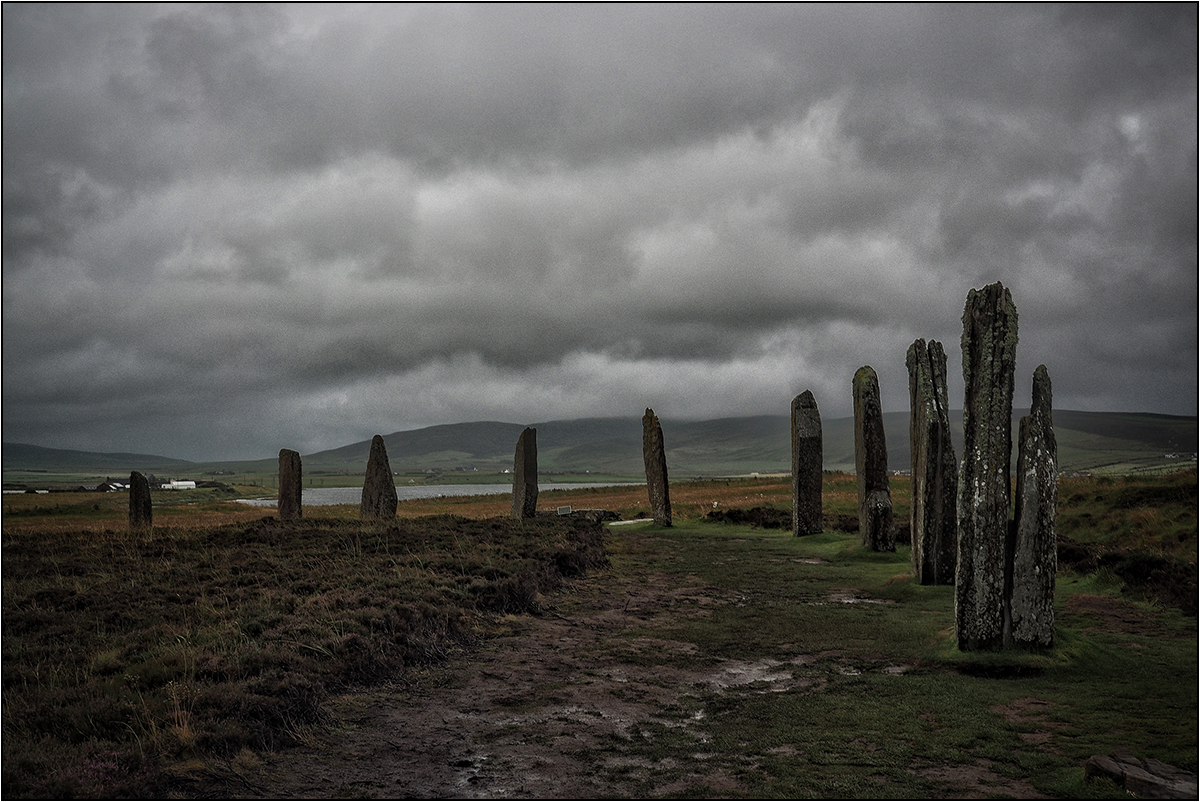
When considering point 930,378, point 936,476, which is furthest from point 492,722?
point 930,378

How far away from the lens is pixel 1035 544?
11156 millimetres

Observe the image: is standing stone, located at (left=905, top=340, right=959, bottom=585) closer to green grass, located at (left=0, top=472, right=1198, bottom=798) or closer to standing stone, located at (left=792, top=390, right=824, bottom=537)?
green grass, located at (left=0, top=472, right=1198, bottom=798)

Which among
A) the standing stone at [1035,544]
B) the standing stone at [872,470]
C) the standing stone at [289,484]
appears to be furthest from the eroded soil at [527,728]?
the standing stone at [289,484]

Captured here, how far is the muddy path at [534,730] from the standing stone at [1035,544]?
2.01 metres

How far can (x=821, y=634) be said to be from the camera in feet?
42.0

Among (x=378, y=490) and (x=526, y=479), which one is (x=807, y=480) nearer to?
(x=526, y=479)

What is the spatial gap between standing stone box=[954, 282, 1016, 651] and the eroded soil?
1511 mm

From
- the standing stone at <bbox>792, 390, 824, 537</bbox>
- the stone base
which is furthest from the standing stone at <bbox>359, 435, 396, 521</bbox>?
the standing stone at <bbox>792, 390, 824, 537</bbox>

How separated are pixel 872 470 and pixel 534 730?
16751 millimetres

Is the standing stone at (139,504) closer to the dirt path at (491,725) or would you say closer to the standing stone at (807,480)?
the dirt path at (491,725)

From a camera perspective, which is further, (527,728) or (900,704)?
(900,704)

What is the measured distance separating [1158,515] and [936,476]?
1049cm

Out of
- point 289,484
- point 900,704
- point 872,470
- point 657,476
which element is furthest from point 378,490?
point 900,704

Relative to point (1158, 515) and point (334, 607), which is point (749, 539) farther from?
point (334, 607)
